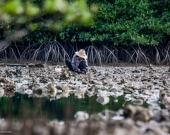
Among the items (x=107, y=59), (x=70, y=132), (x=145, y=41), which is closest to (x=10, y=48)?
(x=107, y=59)

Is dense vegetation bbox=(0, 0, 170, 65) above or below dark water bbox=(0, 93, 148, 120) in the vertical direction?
above

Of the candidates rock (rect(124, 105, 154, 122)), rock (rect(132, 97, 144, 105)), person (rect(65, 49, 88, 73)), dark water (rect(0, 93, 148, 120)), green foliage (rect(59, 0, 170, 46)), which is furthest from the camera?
green foliage (rect(59, 0, 170, 46))

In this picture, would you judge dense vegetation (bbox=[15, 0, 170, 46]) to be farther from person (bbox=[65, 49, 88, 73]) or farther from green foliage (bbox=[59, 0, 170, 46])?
person (bbox=[65, 49, 88, 73])

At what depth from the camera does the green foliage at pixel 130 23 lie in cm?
1575

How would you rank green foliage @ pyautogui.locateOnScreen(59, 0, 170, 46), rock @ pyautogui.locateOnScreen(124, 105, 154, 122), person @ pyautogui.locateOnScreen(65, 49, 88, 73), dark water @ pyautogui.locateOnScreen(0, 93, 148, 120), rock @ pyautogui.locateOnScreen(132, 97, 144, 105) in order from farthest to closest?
green foliage @ pyautogui.locateOnScreen(59, 0, 170, 46) < person @ pyautogui.locateOnScreen(65, 49, 88, 73) < rock @ pyautogui.locateOnScreen(132, 97, 144, 105) < dark water @ pyautogui.locateOnScreen(0, 93, 148, 120) < rock @ pyautogui.locateOnScreen(124, 105, 154, 122)

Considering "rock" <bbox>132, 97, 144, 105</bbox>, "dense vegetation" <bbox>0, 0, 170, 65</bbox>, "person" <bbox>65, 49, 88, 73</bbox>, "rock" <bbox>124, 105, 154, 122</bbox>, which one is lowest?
"rock" <bbox>132, 97, 144, 105</bbox>

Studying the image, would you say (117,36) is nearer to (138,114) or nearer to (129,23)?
(129,23)

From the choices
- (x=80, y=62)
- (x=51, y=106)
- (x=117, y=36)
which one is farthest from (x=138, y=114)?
(x=117, y=36)

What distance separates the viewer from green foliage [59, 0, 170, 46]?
15750mm

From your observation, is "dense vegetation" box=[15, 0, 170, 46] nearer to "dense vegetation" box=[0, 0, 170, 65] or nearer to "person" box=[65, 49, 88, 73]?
"dense vegetation" box=[0, 0, 170, 65]

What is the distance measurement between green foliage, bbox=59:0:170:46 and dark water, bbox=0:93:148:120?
32.9ft

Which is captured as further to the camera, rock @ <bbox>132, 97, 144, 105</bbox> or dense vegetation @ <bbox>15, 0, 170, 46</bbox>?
dense vegetation @ <bbox>15, 0, 170, 46</bbox>

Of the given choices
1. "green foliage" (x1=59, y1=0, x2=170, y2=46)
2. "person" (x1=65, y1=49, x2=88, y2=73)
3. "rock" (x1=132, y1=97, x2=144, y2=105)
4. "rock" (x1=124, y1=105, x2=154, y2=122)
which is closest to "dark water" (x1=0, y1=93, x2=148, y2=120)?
"rock" (x1=132, y1=97, x2=144, y2=105)

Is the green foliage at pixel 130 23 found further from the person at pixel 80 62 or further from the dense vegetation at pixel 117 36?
the person at pixel 80 62
